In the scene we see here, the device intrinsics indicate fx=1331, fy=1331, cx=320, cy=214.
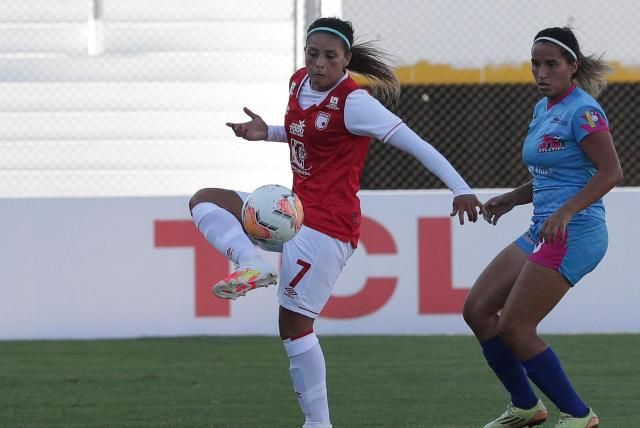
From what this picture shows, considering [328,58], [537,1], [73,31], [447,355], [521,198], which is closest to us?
[328,58]

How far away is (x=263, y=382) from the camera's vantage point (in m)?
8.37

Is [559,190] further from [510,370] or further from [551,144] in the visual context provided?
[510,370]

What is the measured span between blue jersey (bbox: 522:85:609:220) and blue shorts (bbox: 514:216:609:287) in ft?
0.18

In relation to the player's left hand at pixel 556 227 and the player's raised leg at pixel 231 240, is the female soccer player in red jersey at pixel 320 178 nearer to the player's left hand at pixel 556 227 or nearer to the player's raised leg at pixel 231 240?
the player's raised leg at pixel 231 240

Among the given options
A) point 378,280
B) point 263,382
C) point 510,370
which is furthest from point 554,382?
Answer: point 378,280

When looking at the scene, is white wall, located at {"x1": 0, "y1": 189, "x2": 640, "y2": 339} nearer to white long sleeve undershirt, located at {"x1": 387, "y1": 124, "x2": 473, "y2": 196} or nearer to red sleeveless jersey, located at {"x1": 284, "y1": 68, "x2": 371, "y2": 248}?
red sleeveless jersey, located at {"x1": 284, "y1": 68, "x2": 371, "y2": 248}

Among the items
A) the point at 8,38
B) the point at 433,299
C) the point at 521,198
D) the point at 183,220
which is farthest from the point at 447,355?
the point at 8,38

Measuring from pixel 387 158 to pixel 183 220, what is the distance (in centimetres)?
328

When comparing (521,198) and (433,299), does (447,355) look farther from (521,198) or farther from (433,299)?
(521,198)

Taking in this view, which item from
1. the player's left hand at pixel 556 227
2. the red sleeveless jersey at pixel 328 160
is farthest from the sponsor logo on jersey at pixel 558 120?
the red sleeveless jersey at pixel 328 160

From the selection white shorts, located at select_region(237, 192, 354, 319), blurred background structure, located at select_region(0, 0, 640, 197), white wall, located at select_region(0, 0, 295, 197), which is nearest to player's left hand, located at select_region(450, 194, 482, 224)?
white shorts, located at select_region(237, 192, 354, 319)

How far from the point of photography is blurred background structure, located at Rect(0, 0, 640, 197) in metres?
12.5

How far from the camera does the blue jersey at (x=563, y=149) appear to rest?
5.77m

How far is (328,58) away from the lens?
594 centimetres
